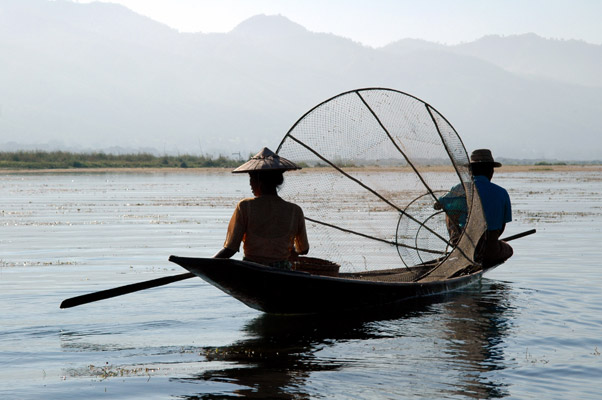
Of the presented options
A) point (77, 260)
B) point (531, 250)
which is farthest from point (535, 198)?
→ point (77, 260)

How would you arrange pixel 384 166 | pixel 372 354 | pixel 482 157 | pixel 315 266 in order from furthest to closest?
pixel 384 166
pixel 482 157
pixel 315 266
pixel 372 354

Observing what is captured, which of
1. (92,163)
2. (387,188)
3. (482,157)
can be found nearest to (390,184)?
(387,188)

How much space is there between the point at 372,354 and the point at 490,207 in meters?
4.32

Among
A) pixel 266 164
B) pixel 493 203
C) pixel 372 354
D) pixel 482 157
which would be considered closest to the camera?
pixel 372 354

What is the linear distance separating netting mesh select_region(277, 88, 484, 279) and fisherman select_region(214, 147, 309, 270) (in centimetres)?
204

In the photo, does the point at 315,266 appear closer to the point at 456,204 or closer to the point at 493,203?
the point at 456,204

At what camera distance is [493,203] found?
10.6m

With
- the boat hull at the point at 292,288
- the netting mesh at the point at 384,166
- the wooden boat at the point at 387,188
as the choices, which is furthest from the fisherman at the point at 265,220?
the netting mesh at the point at 384,166

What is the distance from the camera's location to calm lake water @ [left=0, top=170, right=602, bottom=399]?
5.97 metres

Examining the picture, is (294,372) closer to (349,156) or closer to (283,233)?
(283,233)

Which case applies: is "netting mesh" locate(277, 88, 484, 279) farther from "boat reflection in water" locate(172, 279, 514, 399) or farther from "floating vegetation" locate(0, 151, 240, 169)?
"floating vegetation" locate(0, 151, 240, 169)

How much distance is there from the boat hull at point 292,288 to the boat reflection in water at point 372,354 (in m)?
0.16

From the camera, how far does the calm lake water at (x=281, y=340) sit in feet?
19.6

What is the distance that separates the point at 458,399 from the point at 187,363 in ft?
7.79
